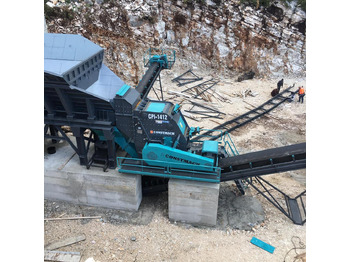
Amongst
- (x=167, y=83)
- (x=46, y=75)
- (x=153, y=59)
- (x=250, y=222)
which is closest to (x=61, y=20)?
(x=167, y=83)

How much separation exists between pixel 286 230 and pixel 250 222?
3.83ft

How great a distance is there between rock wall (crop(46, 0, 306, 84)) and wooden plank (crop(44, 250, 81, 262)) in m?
16.0

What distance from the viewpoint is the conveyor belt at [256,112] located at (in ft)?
52.0

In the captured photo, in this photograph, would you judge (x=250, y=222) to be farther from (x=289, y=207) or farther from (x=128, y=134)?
(x=128, y=134)

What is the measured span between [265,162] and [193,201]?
2.70m

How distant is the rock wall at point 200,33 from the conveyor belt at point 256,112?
4.04 meters

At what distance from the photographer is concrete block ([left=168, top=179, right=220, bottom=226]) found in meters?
9.18

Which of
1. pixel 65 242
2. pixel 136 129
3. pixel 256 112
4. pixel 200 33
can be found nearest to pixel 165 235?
pixel 65 242

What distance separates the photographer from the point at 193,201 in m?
9.43

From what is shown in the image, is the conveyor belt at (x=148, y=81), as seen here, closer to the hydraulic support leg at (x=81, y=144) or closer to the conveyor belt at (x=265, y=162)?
the hydraulic support leg at (x=81, y=144)

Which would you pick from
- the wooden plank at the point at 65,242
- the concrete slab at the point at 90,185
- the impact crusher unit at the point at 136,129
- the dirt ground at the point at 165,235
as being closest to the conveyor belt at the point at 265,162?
the impact crusher unit at the point at 136,129

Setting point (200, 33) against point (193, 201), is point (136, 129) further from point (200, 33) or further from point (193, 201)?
point (200, 33)

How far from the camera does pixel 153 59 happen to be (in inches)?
461

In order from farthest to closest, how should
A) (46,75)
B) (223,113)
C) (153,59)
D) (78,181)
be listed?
(223,113), (153,59), (78,181), (46,75)
